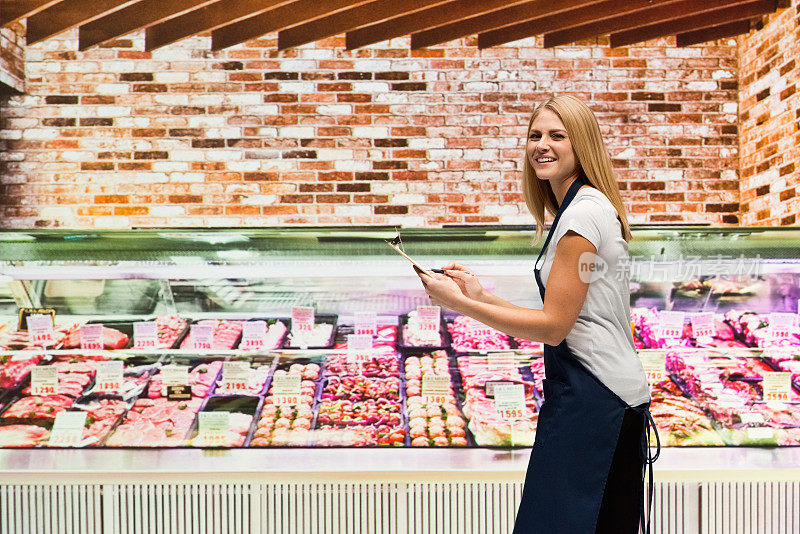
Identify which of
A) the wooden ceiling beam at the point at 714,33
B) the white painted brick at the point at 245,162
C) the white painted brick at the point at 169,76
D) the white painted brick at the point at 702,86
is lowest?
the white painted brick at the point at 245,162

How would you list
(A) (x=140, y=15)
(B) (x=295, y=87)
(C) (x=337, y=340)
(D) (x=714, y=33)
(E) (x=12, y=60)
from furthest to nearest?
(B) (x=295, y=87) < (D) (x=714, y=33) < (E) (x=12, y=60) < (A) (x=140, y=15) < (C) (x=337, y=340)

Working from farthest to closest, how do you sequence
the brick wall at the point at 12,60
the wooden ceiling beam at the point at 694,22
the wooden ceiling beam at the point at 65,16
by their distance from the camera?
the brick wall at the point at 12,60 < the wooden ceiling beam at the point at 694,22 < the wooden ceiling beam at the point at 65,16

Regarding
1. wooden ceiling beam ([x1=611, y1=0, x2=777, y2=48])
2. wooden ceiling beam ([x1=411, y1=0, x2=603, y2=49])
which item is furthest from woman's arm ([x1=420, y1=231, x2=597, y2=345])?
wooden ceiling beam ([x1=611, y1=0, x2=777, y2=48])

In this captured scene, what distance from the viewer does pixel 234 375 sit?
303cm

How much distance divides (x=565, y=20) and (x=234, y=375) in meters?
2.95

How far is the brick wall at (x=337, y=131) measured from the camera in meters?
4.70

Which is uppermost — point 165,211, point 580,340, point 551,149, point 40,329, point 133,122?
point 133,122

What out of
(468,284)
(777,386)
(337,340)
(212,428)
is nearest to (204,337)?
(212,428)

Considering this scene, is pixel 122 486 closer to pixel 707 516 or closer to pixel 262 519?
pixel 262 519

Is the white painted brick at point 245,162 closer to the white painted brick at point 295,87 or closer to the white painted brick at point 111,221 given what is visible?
the white painted brick at point 295,87

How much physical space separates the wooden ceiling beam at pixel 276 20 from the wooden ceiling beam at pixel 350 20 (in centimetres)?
12

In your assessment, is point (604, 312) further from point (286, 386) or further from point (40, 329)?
point (40, 329)

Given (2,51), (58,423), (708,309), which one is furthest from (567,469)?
(2,51)

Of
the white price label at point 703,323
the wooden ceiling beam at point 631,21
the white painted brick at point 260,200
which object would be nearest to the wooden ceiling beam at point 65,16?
the white painted brick at point 260,200
